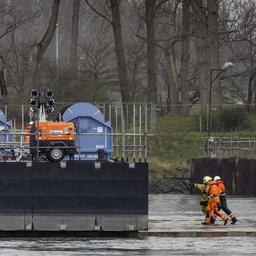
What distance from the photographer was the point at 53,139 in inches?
1048

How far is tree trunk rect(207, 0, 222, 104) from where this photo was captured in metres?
55.0

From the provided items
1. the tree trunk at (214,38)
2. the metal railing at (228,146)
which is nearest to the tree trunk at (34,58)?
the tree trunk at (214,38)

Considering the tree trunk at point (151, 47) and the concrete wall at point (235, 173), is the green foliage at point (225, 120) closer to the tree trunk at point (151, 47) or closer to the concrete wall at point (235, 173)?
the tree trunk at point (151, 47)

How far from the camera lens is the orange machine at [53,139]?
2570cm

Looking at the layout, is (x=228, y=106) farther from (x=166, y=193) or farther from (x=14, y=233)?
(x=14, y=233)

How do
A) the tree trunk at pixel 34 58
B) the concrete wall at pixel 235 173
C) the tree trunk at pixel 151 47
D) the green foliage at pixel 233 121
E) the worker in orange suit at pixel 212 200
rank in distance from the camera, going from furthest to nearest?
the tree trunk at pixel 151 47
the tree trunk at pixel 34 58
the green foliage at pixel 233 121
the concrete wall at pixel 235 173
the worker in orange suit at pixel 212 200

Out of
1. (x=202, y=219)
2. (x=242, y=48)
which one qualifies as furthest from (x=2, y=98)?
(x=242, y=48)

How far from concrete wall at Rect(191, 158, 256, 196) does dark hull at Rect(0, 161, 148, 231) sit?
63.8 feet

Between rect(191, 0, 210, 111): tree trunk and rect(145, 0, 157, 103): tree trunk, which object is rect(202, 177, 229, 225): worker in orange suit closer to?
rect(191, 0, 210, 111): tree trunk

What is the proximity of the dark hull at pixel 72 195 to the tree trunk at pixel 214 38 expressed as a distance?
105ft

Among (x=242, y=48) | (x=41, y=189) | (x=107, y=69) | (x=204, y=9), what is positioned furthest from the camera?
(x=242, y=48)

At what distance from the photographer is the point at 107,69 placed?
70.3 m

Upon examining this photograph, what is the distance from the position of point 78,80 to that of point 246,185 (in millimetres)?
16148

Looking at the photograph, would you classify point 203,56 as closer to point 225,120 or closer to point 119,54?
point 225,120
